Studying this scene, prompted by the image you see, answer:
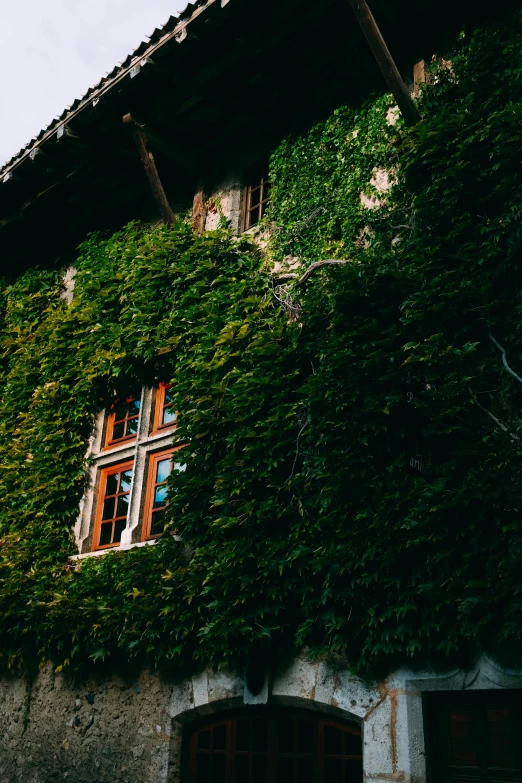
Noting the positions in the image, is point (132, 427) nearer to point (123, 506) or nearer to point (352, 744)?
point (123, 506)

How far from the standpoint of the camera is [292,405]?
5.18 metres

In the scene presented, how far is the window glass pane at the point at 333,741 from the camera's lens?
15.4 feet

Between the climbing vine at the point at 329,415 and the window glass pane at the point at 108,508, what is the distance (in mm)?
313

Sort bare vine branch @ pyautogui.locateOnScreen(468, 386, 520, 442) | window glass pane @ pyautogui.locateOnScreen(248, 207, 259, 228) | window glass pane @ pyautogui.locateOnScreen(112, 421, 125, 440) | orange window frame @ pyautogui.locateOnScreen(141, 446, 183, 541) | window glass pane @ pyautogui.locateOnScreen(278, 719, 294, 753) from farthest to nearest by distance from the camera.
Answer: window glass pane @ pyautogui.locateOnScreen(112, 421, 125, 440) < window glass pane @ pyautogui.locateOnScreen(248, 207, 259, 228) < orange window frame @ pyautogui.locateOnScreen(141, 446, 183, 541) < window glass pane @ pyautogui.locateOnScreen(278, 719, 294, 753) < bare vine branch @ pyautogui.locateOnScreen(468, 386, 520, 442)

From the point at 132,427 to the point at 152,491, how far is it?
803mm

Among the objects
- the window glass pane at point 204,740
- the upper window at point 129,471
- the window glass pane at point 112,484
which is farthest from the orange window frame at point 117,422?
the window glass pane at point 204,740

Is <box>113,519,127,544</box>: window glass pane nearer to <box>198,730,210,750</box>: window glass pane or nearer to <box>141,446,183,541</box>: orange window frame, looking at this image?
<box>141,446,183,541</box>: orange window frame

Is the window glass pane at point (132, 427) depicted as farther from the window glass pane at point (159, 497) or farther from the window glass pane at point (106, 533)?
the window glass pane at point (106, 533)

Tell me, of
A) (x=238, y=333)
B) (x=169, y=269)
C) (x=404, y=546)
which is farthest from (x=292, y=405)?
(x=169, y=269)

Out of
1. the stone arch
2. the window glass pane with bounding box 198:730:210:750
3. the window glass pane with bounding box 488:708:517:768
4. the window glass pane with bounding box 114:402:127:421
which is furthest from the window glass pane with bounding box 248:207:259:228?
the window glass pane with bounding box 488:708:517:768

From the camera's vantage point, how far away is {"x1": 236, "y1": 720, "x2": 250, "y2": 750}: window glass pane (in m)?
5.14

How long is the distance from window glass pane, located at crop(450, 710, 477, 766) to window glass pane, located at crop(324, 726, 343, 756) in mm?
803

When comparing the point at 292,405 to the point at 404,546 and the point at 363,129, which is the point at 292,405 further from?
the point at 363,129

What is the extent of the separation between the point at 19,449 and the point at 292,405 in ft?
12.3
